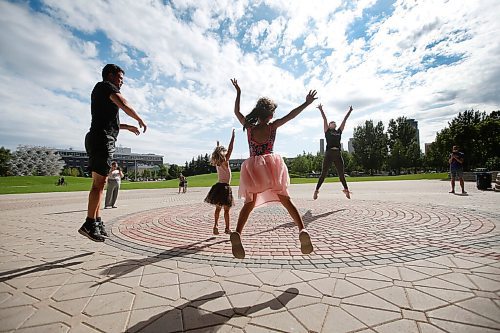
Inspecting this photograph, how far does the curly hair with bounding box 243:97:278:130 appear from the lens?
3.61 meters

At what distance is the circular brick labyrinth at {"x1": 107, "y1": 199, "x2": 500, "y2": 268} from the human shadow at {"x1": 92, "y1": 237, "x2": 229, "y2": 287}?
16mm

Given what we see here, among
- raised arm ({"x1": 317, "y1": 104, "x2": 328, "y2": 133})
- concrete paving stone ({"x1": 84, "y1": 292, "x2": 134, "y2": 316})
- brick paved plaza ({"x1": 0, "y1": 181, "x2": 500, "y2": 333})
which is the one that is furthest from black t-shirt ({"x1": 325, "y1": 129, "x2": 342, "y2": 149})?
concrete paving stone ({"x1": 84, "y1": 292, "x2": 134, "y2": 316})

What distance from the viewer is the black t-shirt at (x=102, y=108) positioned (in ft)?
12.0

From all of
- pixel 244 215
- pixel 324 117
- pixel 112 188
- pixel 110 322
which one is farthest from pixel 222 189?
pixel 112 188

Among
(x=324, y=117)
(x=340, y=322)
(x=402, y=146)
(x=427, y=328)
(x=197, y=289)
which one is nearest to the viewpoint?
(x=427, y=328)

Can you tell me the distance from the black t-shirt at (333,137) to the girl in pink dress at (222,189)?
3.93 metres

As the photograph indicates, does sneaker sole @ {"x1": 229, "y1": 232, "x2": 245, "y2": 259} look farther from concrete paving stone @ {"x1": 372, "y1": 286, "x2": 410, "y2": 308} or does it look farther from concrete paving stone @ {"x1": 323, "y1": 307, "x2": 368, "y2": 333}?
concrete paving stone @ {"x1": 372, "y1": 286, "x2": 410, "y2": 308}

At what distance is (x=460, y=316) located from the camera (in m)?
1.99

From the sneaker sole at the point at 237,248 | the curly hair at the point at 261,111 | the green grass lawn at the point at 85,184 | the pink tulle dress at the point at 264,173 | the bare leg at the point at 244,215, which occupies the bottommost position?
the green grass lawn at the point at 85,184

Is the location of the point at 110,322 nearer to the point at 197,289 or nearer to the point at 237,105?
the point at 197,289

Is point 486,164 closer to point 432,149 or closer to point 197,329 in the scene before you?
point 432,149

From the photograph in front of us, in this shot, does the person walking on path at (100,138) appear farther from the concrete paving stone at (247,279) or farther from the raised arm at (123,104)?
the concrete paving stone at (247,279)

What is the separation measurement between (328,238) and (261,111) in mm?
2506

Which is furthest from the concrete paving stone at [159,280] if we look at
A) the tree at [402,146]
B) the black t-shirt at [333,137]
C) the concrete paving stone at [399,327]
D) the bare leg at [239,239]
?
the tree at [402,146]
